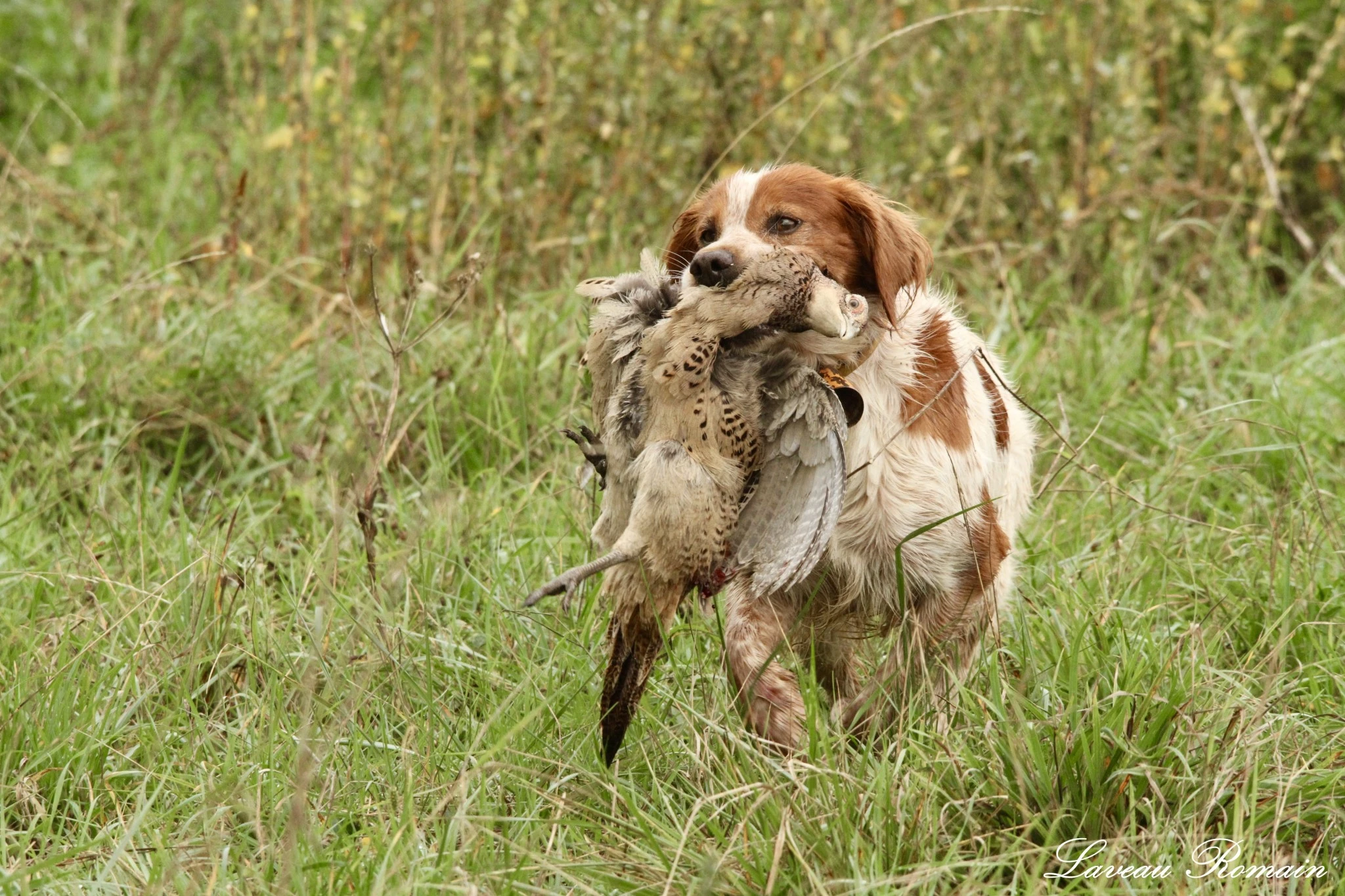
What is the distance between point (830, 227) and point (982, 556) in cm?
74

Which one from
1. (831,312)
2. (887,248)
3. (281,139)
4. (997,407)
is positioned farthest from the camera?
(281,139)

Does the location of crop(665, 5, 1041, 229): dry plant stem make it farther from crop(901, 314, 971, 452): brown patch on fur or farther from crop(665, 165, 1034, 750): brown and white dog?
crop(901, 314, 971, 452): brown patch on fur

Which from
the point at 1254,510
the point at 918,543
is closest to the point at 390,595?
the point at 918,543

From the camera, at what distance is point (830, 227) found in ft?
10.5

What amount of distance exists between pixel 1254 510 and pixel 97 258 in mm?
3889

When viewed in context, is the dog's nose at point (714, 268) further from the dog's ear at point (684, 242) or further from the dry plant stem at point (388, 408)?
the dry plant stem at point (388, 408)

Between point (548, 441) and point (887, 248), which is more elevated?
point (887, 248)

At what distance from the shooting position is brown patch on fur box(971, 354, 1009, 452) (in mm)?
3441

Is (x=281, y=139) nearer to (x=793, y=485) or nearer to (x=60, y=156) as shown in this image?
(x=60, y=156)

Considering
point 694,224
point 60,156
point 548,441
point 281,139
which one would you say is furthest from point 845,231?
→ point 60,156

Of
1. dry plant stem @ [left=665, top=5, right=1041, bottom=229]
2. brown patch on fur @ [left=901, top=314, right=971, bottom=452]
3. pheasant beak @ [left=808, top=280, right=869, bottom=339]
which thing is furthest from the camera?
dry plant stem @ [left=665, top=5, right=1041, bottom=229]

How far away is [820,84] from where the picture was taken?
585cm

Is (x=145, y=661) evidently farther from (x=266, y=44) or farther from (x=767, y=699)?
(x=266, y=44)

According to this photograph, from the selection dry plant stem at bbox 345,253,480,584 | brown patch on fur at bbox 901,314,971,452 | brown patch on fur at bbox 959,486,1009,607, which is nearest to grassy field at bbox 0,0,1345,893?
dry plant stem at bbox 345,253,480,584
